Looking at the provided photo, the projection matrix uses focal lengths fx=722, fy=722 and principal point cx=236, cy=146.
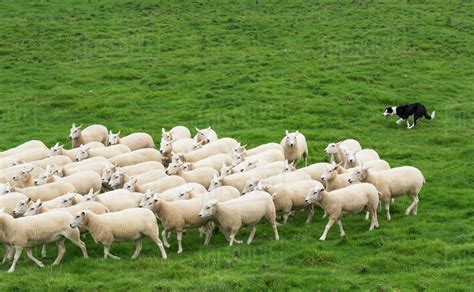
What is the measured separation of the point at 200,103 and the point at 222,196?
1323 cm

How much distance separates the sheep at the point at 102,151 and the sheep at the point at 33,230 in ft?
20.5

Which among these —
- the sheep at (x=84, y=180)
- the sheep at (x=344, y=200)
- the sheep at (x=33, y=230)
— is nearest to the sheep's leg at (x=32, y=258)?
the sheep at (x=33, y=230)

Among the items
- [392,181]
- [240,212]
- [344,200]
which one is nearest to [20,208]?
[240,212]

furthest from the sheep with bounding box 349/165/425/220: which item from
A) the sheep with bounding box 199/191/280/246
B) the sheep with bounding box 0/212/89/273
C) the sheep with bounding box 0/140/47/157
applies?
the sheep with bounding box 0/140/47/157

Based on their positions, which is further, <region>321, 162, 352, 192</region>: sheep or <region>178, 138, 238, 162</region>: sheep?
Answer: <region>178, 138, 238, 162</region>: sheep

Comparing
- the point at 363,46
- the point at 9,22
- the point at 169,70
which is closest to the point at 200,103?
the point at 169,70

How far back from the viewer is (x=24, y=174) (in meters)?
18.8

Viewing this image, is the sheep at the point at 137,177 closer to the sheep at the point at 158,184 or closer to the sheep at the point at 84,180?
the sheep at the point at 158,184

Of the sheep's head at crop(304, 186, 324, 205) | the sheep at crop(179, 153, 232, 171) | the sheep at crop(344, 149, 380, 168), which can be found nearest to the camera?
the sheep's head at crop(304, 186, 324, 205)

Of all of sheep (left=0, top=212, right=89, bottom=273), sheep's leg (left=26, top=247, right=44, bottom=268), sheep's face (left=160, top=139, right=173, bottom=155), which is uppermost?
sheep's face (left=160, top=139, right=173, bottom=155)

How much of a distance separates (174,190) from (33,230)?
12.1 ft

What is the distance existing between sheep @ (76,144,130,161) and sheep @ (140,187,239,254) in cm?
613

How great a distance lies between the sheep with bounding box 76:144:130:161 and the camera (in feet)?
70.3

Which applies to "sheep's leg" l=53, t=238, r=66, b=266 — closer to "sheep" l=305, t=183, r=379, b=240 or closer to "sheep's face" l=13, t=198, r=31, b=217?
"sheep's face" l=13, t=198, r=31, b=217
